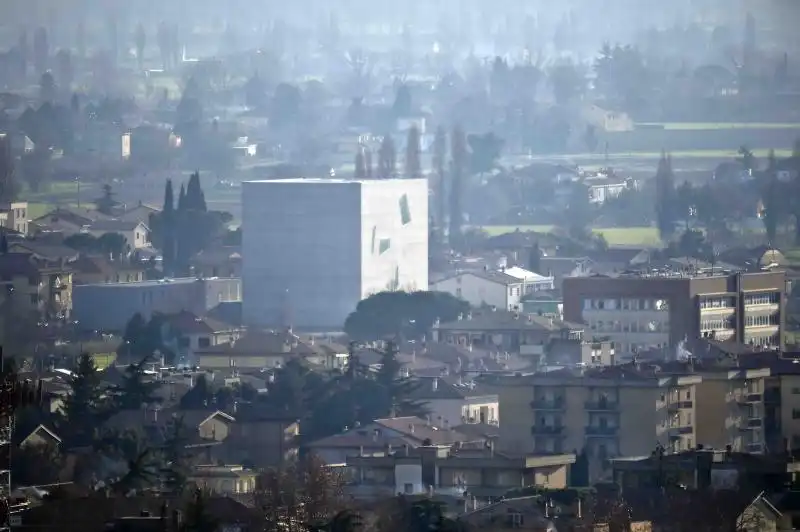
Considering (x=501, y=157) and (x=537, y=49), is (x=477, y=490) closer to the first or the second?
(x=501, y=157)

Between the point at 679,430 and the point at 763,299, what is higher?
the point at 763,299

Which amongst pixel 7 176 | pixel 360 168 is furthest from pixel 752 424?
pixel 360 168

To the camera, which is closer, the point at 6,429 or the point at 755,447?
the point at 6,429

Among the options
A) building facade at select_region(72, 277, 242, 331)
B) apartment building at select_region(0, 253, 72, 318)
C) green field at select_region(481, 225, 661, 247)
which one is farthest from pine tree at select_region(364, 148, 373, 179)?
building facade at select_region(72, 277, 242, 331)

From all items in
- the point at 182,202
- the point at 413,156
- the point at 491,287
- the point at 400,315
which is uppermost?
the point at 413,156

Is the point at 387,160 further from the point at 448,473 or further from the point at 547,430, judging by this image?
the point at 448,473

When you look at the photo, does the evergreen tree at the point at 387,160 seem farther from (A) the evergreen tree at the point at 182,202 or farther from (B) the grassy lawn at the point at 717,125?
(B) the grassy lawn at the point at 717,125
